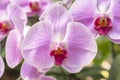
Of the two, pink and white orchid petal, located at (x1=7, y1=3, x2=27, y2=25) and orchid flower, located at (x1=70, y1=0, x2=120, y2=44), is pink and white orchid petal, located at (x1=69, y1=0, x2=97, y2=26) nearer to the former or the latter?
orchid flower, located at (x1=70, y1=0, x2=120, y2=44)

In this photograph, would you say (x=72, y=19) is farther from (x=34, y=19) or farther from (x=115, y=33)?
(x=34, y=19)

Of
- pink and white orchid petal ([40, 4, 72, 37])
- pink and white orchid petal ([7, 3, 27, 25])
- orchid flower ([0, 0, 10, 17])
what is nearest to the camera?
pink and white orchid petal ([40, 4, 72, 37])

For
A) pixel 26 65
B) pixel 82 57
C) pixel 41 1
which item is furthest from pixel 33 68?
pixel 41 1

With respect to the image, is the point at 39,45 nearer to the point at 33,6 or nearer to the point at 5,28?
the point at 5,28

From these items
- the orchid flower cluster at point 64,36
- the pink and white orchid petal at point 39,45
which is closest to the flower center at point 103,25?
the orchid flower cluster at point 64,36

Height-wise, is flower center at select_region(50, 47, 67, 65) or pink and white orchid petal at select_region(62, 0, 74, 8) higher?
pink and white orchid petal at select_region(62, 0, 74, 8)

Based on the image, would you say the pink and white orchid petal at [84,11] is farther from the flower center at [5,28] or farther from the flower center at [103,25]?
the flower center at [5,28]

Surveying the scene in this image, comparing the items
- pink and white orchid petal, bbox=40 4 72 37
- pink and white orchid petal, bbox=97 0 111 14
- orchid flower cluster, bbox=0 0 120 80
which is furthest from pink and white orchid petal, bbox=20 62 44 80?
pink and white orchid petal, bbox=97 0 111 14
